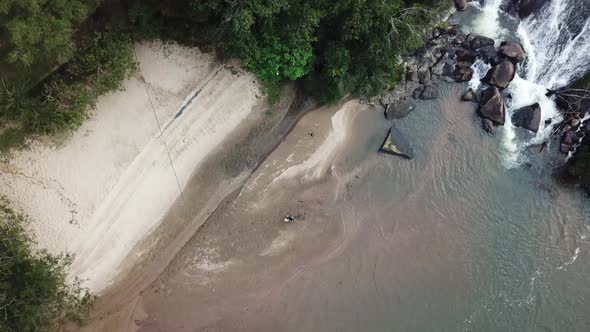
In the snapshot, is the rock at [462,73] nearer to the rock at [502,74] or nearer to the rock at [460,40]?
the rock at [502,74]

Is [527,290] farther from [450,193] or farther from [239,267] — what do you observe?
[239,267]

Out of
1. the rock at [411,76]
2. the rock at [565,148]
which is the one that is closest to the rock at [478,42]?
the rock at [411,76]

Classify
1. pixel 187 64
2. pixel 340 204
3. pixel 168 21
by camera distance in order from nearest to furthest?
1. pixel 168 21
2. pixel 187 64
3. pixel 340 204

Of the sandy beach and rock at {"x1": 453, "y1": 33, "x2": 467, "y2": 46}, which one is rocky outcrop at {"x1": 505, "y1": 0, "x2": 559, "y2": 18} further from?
the sandy beach

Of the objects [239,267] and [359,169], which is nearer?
[239,267]

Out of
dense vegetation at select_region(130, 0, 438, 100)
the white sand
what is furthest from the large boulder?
the white sand

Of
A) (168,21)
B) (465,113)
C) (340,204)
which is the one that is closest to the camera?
(168,21)

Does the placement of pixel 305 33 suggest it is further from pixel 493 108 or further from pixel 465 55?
pixel 493 108

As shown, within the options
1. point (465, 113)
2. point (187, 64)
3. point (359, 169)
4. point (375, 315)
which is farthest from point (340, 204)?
point (187, 64)
